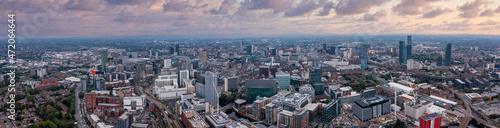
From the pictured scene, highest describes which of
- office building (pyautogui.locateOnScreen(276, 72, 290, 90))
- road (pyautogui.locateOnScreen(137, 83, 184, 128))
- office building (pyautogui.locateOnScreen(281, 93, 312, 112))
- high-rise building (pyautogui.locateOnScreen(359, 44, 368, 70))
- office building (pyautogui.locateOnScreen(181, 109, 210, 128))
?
high-rise building (pyautogui.locateOnScreen(359, 44, 368, 70))

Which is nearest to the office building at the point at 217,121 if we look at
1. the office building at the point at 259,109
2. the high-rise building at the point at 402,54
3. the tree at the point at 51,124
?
the office building at the point at 259,109

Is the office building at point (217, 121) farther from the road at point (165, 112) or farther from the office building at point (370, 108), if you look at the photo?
the office building at point (370, 108)

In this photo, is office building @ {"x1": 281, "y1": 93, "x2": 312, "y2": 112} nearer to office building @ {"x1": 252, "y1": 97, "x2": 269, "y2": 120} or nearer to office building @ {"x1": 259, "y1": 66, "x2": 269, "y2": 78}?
office building @ {"x1": 252, "y1": 97, "x2": 269, "y2": 120}

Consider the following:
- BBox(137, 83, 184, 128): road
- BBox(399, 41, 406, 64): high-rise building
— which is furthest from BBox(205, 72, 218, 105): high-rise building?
BBox(399, 41, 406, 64): high-rise building

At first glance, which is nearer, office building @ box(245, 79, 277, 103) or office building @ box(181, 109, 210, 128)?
office building @ box(181, 109, 210, 128)

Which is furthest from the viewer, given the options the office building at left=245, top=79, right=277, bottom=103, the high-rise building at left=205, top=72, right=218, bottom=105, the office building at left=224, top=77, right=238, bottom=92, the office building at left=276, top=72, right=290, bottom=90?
the office building at left=224, top=77, right=238, bottom=92

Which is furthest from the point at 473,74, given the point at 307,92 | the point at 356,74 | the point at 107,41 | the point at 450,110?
the point at 107,41

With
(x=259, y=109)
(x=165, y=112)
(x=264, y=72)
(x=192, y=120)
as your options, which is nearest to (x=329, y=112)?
(x=259, y=109)

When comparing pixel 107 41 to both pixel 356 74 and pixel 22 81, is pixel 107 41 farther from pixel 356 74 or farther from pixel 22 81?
pixel 356 74
